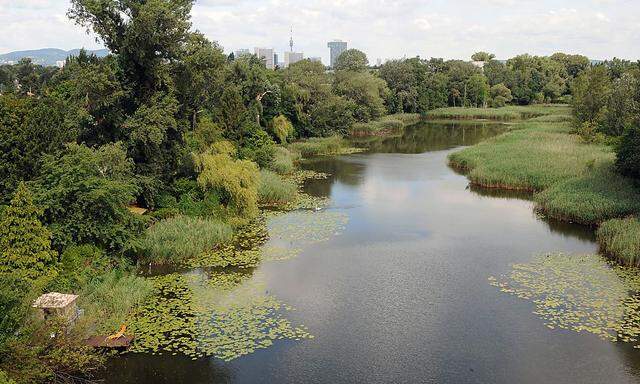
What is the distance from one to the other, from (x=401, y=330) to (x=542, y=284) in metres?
5.80

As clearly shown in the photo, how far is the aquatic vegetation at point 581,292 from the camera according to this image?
47.9 feet

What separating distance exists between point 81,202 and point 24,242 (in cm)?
262

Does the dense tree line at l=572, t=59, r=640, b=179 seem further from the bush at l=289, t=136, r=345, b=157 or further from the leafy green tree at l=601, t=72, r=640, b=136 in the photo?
the bush at l=289, t=136, r=345, b=157

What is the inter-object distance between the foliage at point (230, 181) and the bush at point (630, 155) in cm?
1727

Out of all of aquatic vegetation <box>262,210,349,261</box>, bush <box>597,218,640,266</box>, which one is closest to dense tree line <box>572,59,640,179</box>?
bush <box>597,218,640,266</box>

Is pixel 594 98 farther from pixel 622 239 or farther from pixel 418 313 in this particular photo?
pixel 418 313

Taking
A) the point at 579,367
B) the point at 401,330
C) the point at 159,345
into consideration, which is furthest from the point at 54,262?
the point at 579,367

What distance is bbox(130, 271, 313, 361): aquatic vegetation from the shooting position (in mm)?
13523

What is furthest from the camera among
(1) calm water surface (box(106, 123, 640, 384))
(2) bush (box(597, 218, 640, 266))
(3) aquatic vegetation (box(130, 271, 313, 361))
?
(2) bush (box(597, 218, 640, 266))

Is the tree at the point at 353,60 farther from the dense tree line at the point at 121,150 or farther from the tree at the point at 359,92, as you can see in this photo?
the dense tree line at the point at 121,150

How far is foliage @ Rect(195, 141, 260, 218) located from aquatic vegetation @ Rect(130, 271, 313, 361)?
20.3 ft

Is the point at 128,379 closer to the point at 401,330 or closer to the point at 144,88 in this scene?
the point at 401,330

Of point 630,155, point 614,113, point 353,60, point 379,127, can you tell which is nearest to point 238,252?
point 630,155

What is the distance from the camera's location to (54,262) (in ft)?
48.7
